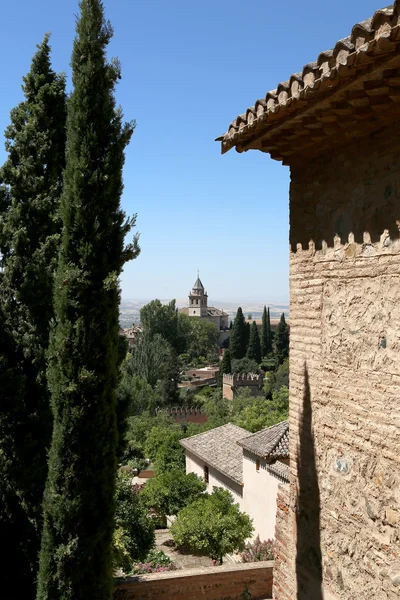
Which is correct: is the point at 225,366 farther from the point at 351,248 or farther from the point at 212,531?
the point at 351,248

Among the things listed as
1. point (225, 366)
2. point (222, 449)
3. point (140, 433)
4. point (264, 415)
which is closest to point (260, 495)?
point (222, 449)

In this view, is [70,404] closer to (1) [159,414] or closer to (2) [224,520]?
(2) [224,520]

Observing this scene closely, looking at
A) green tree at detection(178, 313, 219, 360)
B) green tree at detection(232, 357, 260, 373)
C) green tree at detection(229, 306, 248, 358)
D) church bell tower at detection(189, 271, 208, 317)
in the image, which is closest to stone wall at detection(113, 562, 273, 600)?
green tree at detection(232, 357, 260, 373)

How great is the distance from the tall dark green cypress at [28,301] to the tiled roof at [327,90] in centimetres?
371

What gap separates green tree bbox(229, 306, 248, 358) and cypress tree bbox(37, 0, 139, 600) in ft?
183

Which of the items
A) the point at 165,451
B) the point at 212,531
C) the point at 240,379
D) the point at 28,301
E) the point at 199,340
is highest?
the point at 28,301

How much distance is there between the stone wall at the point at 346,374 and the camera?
119 inches

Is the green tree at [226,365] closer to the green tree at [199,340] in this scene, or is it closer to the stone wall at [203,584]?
the green tree at [199,340]

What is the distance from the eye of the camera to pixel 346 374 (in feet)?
11.1

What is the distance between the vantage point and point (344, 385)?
3.41m

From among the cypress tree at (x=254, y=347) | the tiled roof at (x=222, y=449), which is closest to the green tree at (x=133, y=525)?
the tiled roof at (x=222, y=449)

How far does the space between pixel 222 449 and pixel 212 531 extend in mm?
7538

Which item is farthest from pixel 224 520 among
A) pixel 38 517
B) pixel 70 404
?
pixel 70 404

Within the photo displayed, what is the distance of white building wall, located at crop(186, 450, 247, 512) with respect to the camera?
1839 cm
